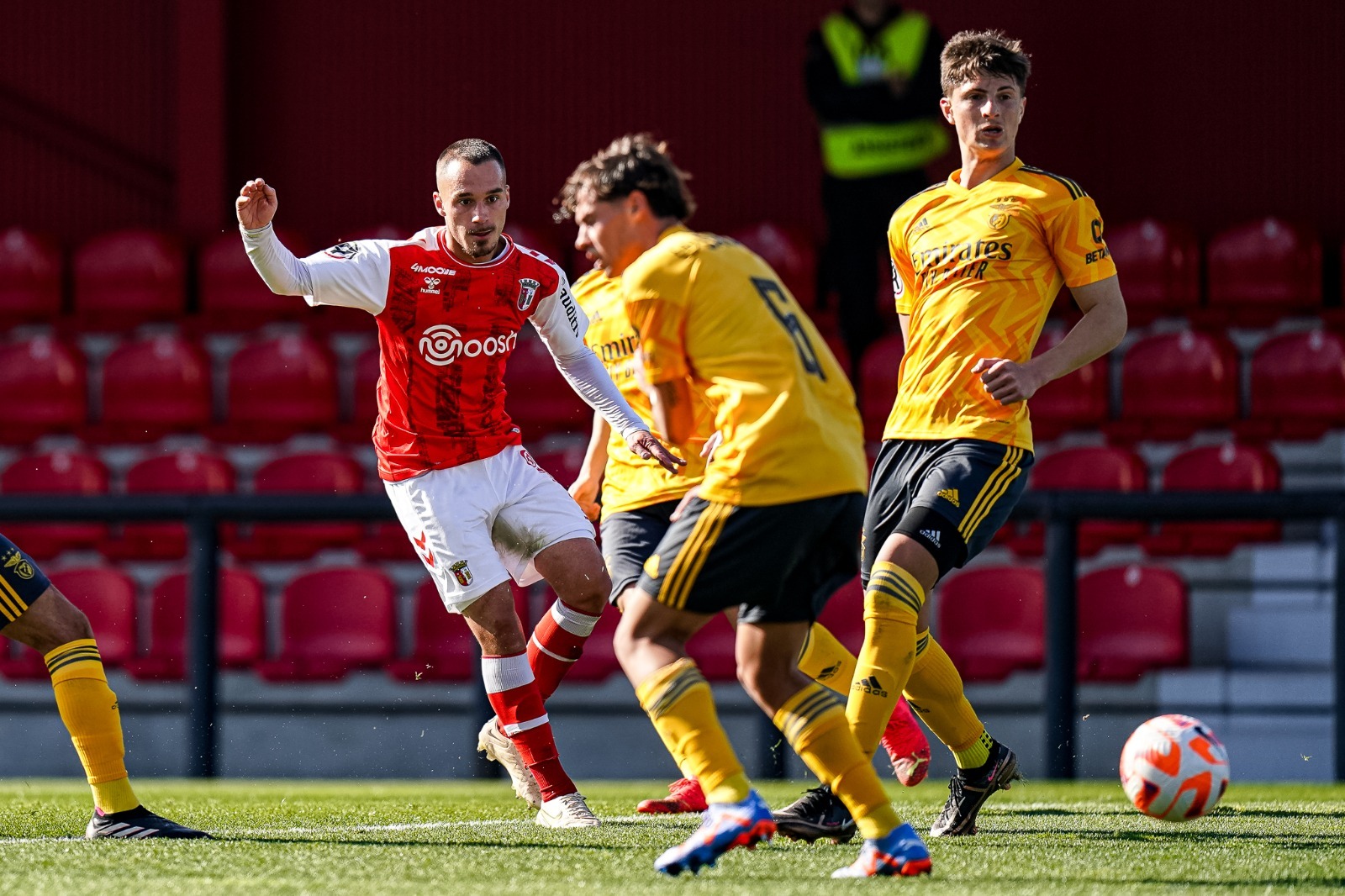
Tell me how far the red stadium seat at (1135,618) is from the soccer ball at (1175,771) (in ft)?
13.3

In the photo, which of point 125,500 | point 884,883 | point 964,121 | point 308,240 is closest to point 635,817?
point 884,883

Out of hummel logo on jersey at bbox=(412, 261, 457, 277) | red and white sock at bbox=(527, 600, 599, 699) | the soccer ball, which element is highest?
hummel logo on jersey at bbox=(412, 261, 457, 277)

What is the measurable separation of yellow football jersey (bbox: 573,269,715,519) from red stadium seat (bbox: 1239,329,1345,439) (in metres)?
5.73

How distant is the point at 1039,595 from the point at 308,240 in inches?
248

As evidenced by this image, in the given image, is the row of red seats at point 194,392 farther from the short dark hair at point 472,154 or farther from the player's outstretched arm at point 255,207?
the player's outstretched arm at point 255,207

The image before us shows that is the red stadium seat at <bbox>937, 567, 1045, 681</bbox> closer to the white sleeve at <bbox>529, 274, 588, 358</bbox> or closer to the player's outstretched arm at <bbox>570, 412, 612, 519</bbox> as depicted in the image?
the player's outstretched arm at <bbox>570, 412, 612, 519</bbox>

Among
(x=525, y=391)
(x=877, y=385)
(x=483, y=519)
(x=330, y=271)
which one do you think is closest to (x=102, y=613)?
(x=525, y=391)

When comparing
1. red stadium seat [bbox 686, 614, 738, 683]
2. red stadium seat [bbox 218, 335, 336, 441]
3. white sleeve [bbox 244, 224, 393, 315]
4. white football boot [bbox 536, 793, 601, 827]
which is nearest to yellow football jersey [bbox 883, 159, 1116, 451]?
white football boot [bbox 536, 793, 601, 827]

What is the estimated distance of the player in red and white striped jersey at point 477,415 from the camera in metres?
5.34

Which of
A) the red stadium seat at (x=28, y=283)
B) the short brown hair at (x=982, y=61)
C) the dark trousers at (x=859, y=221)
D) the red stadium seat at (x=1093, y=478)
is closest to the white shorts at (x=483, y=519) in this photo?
A: the short brown hair at (x=982, y=61)

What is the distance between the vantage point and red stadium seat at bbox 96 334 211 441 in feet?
36.3

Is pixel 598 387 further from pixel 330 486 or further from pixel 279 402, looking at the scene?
pixel 279 402

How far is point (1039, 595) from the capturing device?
9.21 meters

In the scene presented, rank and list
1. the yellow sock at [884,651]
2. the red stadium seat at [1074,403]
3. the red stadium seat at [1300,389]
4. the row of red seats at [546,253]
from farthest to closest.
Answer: the row of red seats at [546,253]
the red stadium seat at [1074,403]
the red stadium seat at [1300,389]
the yellow sock at [884,651]
